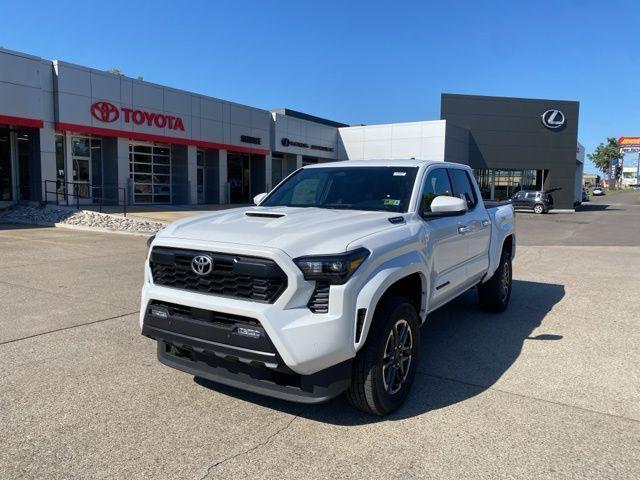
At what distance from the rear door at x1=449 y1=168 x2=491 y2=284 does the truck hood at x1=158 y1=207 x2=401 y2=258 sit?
1.44 metres

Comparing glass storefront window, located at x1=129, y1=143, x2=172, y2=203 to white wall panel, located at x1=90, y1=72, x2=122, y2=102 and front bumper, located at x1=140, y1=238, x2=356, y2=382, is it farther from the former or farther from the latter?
front bumper, located at x1=140, y1=238, x2=356, y2=382

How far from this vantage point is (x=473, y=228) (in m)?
5.43

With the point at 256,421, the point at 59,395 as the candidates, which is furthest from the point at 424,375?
the point at 59,395

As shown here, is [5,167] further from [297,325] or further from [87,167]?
[297,325]

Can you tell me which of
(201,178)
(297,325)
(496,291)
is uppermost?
(201,178)

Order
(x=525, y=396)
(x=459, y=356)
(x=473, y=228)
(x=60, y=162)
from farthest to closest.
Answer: (x=60, y=162), (x=473, y=228), (x=459, y=356), (x=525, y=396)

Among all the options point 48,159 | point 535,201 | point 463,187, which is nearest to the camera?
point 463,187

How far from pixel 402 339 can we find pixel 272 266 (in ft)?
4.12

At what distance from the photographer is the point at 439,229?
178 inches

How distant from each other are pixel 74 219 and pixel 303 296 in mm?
16828

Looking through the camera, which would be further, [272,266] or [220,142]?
[220,142]

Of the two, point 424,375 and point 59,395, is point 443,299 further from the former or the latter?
point 59,395

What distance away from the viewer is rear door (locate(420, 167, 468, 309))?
14.3 ft

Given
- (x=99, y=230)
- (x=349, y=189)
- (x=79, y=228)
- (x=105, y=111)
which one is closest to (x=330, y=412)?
(x=349, y=189)
